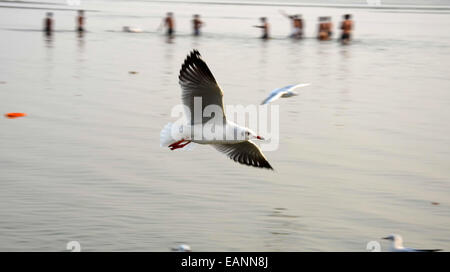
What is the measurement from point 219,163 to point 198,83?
3318mm

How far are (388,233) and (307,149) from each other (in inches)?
147

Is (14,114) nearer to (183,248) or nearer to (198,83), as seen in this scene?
(198,83)

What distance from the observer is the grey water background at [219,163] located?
28.8 feet

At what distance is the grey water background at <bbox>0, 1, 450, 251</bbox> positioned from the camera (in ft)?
28.8

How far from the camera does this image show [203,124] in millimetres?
8453

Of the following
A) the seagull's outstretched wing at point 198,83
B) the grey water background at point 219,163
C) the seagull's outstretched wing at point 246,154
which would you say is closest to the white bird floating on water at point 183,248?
the grey water background at point 219,163

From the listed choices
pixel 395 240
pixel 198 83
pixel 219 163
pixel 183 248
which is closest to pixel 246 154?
pixel 198 83

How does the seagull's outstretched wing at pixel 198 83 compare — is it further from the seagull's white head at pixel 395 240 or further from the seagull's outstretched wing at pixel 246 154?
the seagull's white head at pixel 395 240

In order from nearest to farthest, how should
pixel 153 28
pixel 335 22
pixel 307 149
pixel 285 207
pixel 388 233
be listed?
pixel 388 233 < pixel 285 207 < pixel 307 149 < pixel 153 28 < pixel 335 22

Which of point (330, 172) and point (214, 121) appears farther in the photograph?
point (330, 172)

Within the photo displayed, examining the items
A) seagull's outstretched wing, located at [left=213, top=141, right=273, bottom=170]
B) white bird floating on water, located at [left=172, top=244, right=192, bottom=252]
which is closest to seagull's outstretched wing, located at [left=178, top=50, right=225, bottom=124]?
seagull's outstretched wing, located at [left=213, top=141, right=273, bottom=170]

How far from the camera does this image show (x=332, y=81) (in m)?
20.4
